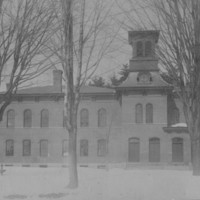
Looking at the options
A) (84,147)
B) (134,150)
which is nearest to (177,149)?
(134,150)

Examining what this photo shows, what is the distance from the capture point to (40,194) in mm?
13297

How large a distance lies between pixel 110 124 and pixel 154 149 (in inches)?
207

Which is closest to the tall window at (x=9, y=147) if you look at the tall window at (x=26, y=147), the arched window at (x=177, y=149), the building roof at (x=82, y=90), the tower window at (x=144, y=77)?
the tall window at (x=26, y=147)

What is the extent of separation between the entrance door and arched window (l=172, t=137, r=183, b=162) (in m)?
3.10

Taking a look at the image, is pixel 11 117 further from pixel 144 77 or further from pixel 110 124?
pixel 144 77

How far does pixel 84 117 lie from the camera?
4203 cm

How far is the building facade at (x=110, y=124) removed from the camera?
38.2 meters

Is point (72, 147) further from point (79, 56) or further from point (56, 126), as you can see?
point (56, 126)

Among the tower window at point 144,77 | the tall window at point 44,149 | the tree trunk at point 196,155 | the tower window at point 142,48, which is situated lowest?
the tall window at point 44,149

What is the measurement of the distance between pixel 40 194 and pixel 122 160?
2590cm

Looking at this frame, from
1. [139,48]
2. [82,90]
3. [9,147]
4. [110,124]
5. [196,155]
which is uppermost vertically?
[139,48]

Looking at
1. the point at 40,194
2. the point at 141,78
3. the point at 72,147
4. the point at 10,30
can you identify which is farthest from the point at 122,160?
the point at 10,30

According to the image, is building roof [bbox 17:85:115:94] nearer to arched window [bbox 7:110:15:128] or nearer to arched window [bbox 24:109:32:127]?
arched window [bbox 24:109:32:127]

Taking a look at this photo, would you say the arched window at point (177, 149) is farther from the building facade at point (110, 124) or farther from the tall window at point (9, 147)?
the tall window at point (9, 147)
